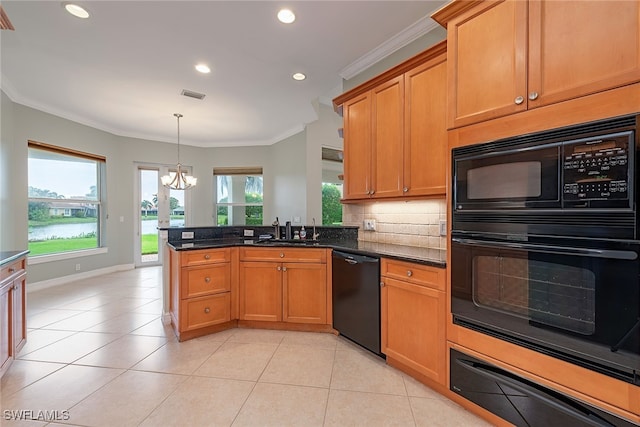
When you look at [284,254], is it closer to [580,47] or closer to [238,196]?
[580,47]

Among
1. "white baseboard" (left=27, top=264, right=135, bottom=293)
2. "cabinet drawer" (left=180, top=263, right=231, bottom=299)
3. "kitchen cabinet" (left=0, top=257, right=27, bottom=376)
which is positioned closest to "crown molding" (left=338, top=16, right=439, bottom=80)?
"cabinet drawer" (left=180, top=263, right=231, bottom=299)

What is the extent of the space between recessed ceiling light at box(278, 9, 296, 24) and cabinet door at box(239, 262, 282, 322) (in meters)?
2.23

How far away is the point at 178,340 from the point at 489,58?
328 cm

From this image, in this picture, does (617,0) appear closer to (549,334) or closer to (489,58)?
(489,58)

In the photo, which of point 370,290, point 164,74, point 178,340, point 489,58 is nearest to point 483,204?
point 489,58

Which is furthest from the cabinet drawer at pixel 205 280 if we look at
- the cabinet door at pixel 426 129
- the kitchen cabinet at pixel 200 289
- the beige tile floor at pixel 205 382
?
the cabinet door at pixel 426 129

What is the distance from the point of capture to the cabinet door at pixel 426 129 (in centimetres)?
209

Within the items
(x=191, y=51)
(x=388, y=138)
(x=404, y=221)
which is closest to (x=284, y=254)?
(x=404, y=221)

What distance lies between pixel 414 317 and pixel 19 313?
123 inches

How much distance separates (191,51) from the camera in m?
2.94

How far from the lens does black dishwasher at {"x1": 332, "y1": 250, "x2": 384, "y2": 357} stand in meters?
2.29

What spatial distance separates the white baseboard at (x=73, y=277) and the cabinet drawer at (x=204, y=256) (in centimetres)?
360

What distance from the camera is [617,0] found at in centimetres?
117

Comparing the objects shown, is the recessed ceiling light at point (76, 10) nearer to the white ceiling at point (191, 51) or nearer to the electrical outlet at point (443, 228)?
the white ceiling at point (191, 51)
